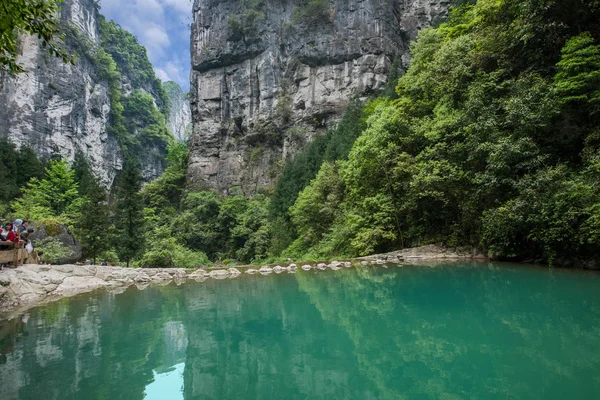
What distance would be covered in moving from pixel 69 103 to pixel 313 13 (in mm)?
35440

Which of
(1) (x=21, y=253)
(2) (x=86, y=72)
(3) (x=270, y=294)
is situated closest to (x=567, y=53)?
(3) (x=270, y=294)

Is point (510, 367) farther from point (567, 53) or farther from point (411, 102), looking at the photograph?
point (411, 102)

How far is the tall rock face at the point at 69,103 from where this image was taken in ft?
137

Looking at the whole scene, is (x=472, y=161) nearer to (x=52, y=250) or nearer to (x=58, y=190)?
(x=52, y=250)

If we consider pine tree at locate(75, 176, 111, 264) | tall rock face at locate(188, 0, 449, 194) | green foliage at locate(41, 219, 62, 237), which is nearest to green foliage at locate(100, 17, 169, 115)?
tall rock face at locate(188, 0, 449, 194)

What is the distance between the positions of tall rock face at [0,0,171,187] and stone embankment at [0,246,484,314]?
35759mm

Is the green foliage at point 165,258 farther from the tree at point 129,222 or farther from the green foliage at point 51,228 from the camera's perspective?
the green foliage at point 51,228

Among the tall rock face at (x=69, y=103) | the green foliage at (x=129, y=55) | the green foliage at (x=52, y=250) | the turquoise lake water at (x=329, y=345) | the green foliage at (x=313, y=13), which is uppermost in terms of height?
the green foliage at (x=129, y=55)

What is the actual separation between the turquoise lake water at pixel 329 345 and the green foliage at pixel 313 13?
3855cm

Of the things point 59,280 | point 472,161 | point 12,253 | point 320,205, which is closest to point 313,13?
point 320,205

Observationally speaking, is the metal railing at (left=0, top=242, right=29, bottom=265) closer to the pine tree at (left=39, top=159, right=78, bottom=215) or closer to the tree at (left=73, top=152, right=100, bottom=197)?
the pine tree at (left=39, top=159, right=78, bottom=215)

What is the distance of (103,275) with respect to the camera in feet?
44.2

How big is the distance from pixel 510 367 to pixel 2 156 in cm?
4344

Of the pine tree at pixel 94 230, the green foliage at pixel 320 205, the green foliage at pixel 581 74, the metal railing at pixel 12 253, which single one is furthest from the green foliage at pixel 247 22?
the metal railing at pixel 12 253
